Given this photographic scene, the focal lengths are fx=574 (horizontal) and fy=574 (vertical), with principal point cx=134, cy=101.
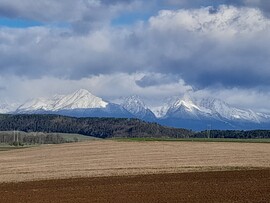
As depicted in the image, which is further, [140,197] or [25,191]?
[25,191]

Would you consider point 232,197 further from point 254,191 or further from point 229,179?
point 229,179

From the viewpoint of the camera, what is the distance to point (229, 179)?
4897cm

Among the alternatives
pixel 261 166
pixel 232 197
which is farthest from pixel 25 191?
pixel 261 166

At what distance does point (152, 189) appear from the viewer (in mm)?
42438

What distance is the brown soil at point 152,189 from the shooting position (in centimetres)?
3700

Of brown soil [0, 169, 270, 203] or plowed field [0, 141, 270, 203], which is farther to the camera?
plowed field [0, 141, 270, 203]

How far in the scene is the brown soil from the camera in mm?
37000

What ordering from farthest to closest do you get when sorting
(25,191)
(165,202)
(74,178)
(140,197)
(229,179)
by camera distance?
(74,178)
(229,179)
(25,191)
(140,197)
(165,202)

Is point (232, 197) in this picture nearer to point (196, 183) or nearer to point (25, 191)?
point (196, 183)

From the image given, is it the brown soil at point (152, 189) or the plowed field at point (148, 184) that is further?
the plowed field at point (148, 184)

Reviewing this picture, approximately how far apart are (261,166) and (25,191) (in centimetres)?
3006

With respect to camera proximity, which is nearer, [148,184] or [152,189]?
[152,189]

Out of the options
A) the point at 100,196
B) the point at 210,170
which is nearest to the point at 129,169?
the point at 210,170

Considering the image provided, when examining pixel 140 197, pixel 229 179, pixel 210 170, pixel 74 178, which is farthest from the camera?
pixel 210 170
